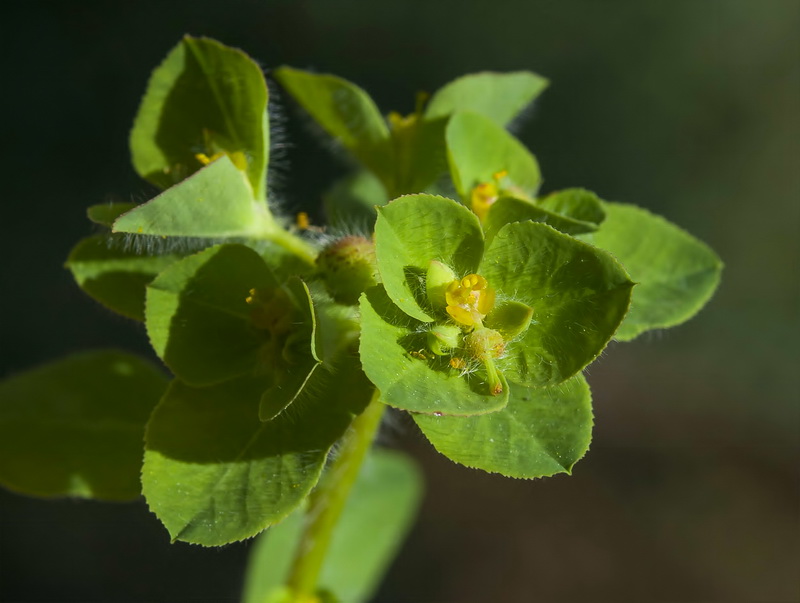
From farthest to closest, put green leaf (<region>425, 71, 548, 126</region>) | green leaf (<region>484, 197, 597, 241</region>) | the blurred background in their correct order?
the blurred background → green leaf (<region>425, 71, 548, 126</region>) → green leaf (<region>484, 197, 597, 241</region>)

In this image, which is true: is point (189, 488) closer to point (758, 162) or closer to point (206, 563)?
point (206, 563)

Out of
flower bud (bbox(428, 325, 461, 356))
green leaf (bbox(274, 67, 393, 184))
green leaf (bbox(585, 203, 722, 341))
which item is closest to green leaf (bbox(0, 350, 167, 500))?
green leaf (bbox(274, 67, 393, 184))

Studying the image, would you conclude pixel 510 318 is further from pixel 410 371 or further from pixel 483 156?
pixel 483 156

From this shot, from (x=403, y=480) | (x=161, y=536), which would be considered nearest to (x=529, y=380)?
(x=403, y=480)

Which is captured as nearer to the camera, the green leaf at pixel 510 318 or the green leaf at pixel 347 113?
the green leaf at pixel 510 318

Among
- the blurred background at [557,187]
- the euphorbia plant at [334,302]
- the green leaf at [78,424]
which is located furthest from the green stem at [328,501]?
the blurred background at [557,187]

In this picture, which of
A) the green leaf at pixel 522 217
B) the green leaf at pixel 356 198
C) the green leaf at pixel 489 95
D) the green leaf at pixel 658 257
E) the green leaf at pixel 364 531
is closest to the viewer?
the green leaf at pixel 522 217

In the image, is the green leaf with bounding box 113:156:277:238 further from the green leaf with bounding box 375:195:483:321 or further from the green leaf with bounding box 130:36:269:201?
the green leaf with bounding box 375:195:483:321

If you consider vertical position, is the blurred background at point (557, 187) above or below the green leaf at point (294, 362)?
below

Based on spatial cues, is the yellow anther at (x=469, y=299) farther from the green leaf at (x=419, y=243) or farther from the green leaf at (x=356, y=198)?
the green leaf at (x=356, y=198)
